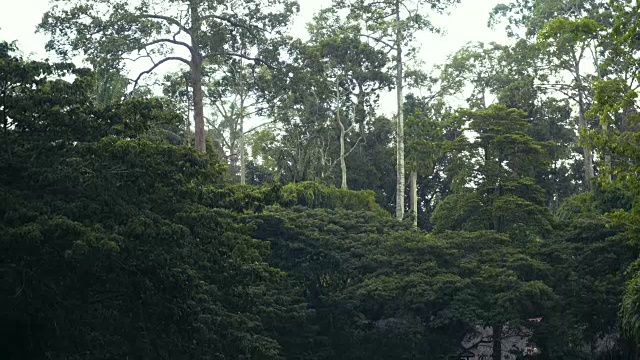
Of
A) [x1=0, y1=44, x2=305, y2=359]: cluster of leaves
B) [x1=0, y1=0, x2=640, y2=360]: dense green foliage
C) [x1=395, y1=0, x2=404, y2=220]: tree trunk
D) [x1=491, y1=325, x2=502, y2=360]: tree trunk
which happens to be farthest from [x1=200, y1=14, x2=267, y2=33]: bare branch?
[x1=395, y1=0, x2=404, y2=220]: tree trunk

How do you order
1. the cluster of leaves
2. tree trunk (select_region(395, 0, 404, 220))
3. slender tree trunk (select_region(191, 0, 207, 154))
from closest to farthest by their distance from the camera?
1. the cluster of leaves
2. slender tree trunk (select_region(191, 0, 207, 154))
3. tree trunk (select_region(395, 0, 404, 220))

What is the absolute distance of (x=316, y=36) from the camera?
4497 centimetres

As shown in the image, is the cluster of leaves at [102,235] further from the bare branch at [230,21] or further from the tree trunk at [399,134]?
the tree trunk at [399,134]

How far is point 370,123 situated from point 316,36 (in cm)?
642

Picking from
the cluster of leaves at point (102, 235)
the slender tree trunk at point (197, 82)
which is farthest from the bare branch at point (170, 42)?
the cluster of leaves at point (102, 235)

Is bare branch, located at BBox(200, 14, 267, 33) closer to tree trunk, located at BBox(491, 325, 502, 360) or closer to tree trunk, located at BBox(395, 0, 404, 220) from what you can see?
tree trunk, located at BBox(491, 325, 502, 360)

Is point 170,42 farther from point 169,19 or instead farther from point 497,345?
point 497,345

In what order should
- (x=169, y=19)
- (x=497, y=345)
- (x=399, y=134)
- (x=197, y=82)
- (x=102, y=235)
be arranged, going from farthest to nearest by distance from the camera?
(x=399, y=134) → (x=197, y=82) → (x=497, y=345) → (x=169, y=19) → (x=102, y=235)

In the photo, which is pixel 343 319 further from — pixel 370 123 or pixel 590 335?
pixel 370 123

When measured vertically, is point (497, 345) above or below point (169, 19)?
below

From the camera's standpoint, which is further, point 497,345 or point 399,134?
point 399,134

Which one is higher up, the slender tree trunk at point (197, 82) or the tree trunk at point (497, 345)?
the slender tree trunk at point (197, 82)

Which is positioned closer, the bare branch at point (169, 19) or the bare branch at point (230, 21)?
the bare branch at point (169, 19)

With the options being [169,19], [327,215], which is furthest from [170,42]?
[327,215]
